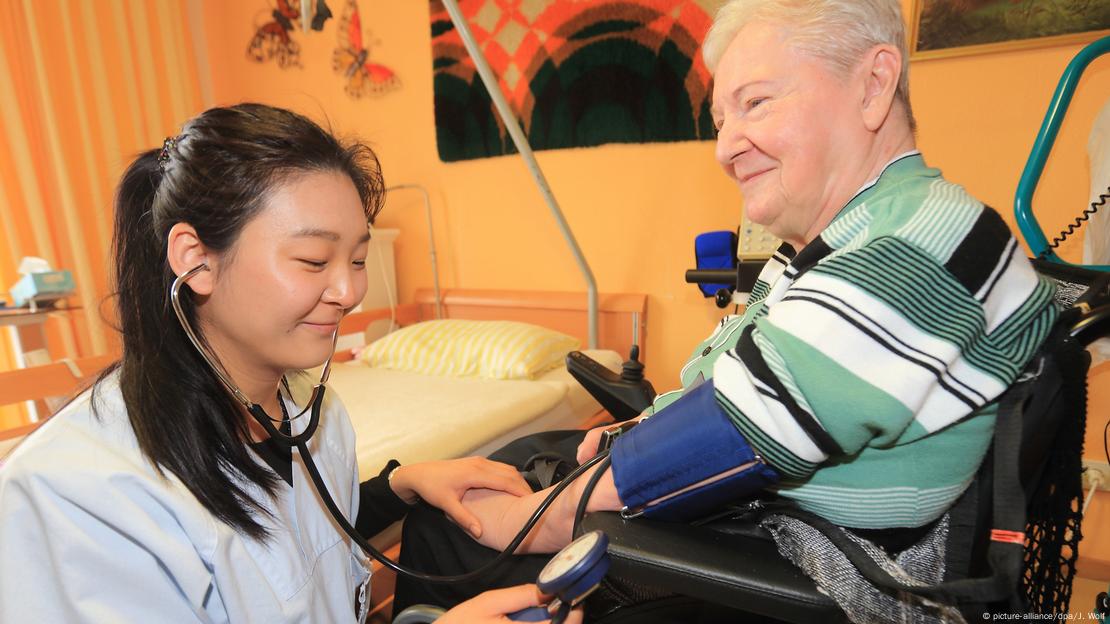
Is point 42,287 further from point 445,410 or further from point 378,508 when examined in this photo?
point 378,508

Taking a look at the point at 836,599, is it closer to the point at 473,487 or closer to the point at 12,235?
the point at 473,487

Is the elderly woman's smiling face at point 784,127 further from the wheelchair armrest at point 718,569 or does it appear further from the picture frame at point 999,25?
the picture frame at point 999,25

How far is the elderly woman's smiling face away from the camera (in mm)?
676

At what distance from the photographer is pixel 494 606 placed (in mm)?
626

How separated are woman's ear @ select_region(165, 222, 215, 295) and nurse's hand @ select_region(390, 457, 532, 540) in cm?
45

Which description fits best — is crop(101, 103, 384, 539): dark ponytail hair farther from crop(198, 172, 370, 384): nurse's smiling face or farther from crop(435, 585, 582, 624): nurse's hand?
crop(435, 585, 582, 624): nurse's hand

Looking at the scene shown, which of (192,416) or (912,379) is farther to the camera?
(192,416)

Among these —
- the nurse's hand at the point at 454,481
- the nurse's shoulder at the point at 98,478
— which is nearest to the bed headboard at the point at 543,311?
the nurse's hand at the point at 454,481

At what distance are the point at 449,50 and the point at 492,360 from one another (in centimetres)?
139

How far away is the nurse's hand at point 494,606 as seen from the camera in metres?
0.62

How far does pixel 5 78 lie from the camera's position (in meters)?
2.09

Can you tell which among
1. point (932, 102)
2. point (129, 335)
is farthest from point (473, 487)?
point (932, 102)

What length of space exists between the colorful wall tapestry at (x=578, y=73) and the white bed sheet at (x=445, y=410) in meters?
0.91

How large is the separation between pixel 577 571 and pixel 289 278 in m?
0.47
